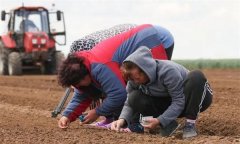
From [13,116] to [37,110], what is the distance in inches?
40.3

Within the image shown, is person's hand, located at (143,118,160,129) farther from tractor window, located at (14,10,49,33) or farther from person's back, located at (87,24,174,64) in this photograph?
tractor window, located at (14,10,49,33)

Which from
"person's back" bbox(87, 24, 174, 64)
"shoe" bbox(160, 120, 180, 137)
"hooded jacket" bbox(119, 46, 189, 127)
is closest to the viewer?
"hooded jacket" bbox(119, 46, 189, 127)

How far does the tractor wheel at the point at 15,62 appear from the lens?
18312 millimetres

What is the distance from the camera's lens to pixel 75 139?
181 inches

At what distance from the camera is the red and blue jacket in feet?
16.5

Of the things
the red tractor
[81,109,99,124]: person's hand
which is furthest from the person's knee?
the red tractor

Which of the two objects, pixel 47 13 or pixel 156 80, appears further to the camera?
pixel 47 13

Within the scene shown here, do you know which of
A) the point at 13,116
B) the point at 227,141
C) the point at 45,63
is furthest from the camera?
the point at 45,63

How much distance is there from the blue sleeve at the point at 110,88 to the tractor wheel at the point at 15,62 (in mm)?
13456

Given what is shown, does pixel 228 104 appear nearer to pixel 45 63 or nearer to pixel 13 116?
pixel 13 116

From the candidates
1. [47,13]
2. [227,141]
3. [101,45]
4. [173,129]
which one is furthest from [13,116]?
[47,13]

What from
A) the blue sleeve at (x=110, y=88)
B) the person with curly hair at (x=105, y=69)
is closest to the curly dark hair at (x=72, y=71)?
the person with curly hair at (x=105, y=69)

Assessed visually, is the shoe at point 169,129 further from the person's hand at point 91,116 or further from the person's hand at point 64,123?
the person's hand at point 64,123

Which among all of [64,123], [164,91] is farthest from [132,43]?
[64,123]
